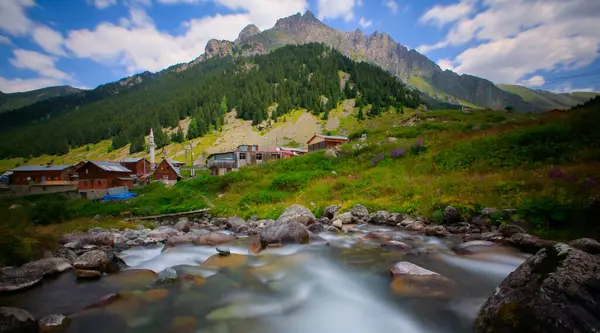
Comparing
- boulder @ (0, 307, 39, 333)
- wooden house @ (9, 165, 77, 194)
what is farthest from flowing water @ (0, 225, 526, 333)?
wooden house @ (9, 165, 77, 194)

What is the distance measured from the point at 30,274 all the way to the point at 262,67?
191687 millimetres

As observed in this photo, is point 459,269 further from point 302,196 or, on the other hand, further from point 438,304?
point 302,196

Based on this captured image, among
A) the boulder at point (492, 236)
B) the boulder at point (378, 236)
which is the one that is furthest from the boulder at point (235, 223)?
the boulder at point (492, 236)

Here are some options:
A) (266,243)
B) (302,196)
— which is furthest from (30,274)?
(302,196)

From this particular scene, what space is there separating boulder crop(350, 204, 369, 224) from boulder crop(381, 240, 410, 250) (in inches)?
212

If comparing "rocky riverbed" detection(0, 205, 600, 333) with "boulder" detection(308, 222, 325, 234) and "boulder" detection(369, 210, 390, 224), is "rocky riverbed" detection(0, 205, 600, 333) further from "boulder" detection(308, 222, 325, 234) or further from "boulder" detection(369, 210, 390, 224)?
"boulder" detection(369, 210, 390, 224)

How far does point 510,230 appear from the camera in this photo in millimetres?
10625

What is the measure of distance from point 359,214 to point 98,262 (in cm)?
1374

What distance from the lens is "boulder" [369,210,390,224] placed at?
53.1ft

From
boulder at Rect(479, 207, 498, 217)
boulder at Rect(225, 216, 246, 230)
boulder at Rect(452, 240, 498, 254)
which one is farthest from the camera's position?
boulder at Rect(225, 216, 246, 230)

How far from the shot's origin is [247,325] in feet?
21.4

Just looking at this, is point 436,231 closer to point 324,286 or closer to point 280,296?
point 324,286

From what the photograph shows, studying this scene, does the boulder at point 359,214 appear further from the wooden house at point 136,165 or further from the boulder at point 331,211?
the wooden house at point 136,165

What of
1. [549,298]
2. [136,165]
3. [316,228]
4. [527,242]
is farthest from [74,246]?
[136,165]
